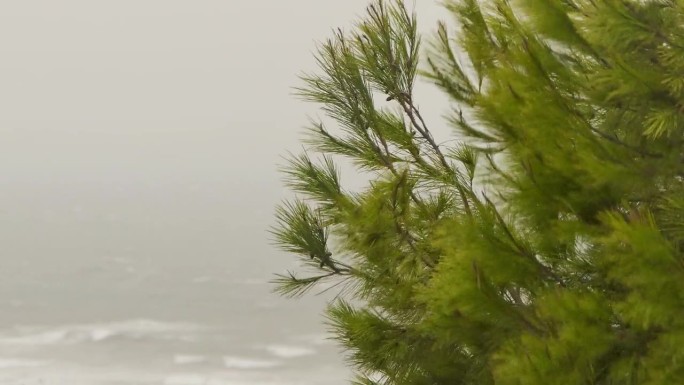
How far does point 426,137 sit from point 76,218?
88912 millimetres

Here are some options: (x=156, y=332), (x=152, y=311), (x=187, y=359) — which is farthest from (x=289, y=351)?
(x=152, y=311)

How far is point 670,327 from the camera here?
6.74ft

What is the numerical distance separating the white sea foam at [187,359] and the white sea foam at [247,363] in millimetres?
994

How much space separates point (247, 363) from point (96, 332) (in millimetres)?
9327

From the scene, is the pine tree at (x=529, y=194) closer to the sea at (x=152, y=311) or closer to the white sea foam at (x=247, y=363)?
the sea at (x=152, y=311)

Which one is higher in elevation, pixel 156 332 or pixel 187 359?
pixel 156 332

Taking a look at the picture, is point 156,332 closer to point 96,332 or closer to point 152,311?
point 96,332

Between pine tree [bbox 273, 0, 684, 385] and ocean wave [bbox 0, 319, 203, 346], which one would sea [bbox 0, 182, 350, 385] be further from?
pine tree [bbox 273, 0, 684, 385]

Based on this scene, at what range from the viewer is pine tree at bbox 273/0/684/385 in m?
2.19

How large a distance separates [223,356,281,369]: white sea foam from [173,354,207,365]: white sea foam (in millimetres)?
994

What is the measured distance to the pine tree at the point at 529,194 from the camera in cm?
219

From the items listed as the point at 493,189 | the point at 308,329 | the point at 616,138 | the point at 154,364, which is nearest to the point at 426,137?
the point at 493,189

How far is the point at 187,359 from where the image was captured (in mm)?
28312

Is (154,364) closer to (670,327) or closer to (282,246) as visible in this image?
(282,246)
